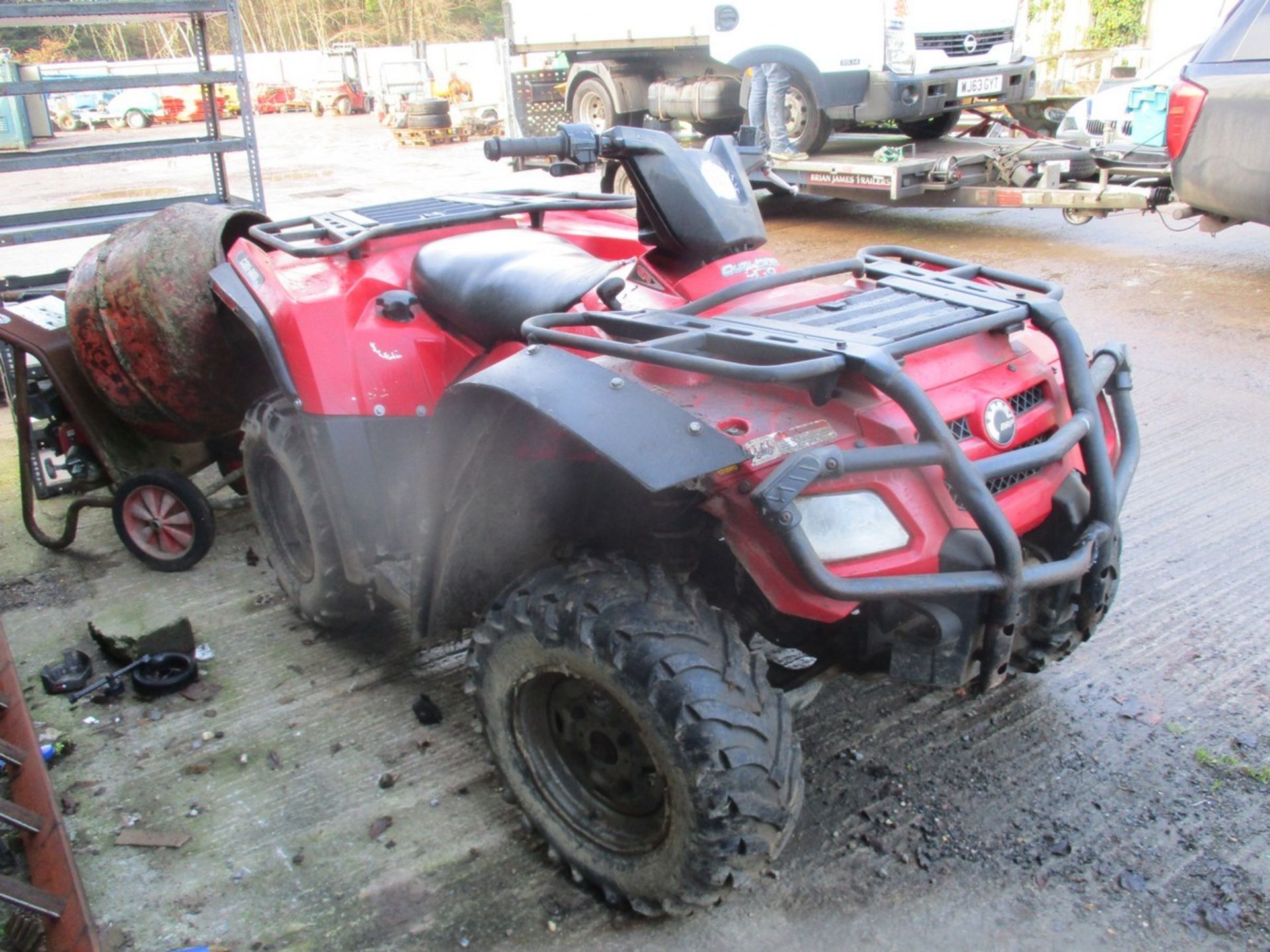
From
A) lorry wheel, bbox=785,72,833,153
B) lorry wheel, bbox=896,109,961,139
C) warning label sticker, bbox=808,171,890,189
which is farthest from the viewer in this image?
lorry wheel, bbox=896,109,961,139

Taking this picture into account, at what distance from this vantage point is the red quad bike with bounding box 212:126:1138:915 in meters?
2.21

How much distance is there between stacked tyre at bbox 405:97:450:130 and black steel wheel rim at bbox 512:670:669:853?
20.5 meters

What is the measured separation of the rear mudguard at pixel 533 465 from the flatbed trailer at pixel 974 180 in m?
6.00

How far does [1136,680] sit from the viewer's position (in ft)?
11.2

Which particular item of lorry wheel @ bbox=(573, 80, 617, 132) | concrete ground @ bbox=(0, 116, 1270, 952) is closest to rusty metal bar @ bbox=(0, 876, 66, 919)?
concrete ground @ bbox=(0, 116, 1270, 952)

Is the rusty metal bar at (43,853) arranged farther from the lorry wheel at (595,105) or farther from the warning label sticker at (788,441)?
the lorry wheel at (595,105)

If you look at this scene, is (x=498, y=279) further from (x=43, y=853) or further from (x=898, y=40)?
(x=898, y=40)

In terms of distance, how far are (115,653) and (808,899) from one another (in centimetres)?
246

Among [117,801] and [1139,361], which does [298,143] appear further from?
[117,801]

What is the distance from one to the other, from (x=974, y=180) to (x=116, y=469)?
7.51 metres

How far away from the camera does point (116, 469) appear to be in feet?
14.8

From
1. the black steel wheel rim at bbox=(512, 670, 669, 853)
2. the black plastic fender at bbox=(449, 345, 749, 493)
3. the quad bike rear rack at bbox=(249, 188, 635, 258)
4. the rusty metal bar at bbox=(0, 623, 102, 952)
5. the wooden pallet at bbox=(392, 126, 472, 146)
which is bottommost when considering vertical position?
the rusty metal bar at bbox=(0, 623, 102, 952)

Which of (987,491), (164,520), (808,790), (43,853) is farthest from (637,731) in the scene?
(164,520)

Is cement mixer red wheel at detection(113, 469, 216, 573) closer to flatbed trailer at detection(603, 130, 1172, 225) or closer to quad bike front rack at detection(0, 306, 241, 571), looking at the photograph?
quad bike front rack at detection(0, 306, 241, 571)
